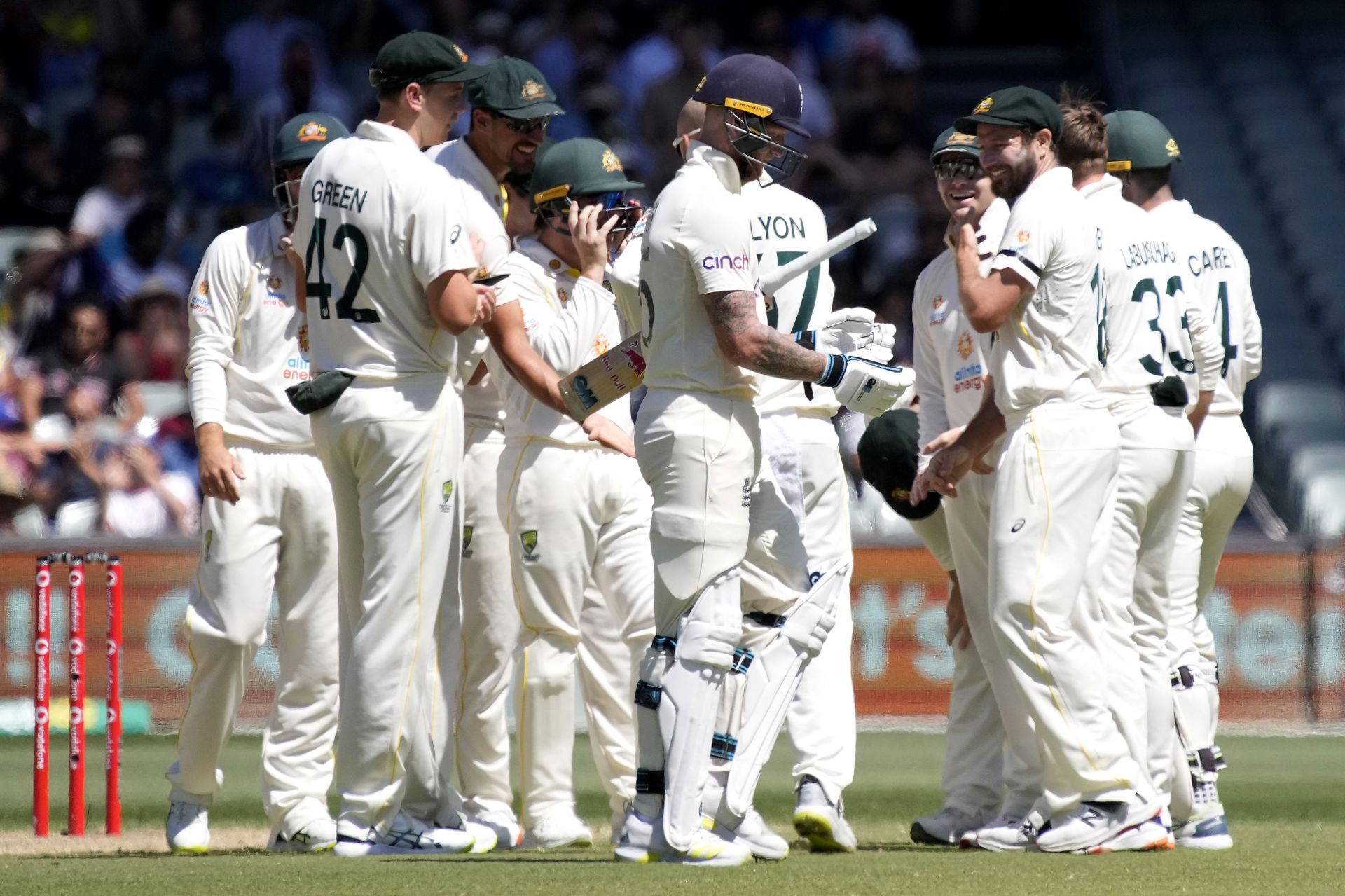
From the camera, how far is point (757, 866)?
5.22 meters

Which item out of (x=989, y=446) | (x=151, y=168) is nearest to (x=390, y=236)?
(x=989, y=446)

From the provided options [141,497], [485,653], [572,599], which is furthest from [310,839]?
[141,497]

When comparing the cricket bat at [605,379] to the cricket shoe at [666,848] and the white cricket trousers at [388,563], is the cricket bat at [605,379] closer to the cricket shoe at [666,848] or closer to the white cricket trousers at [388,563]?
the white cricket trousers at [388,563]

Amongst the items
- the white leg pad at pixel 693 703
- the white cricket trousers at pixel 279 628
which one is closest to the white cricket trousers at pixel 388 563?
the white cricket trousers at pixel 279 628

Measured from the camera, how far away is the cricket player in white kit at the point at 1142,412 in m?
6.17

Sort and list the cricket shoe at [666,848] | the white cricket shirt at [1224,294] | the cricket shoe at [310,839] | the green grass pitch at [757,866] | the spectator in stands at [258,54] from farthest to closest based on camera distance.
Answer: the spectator in stands at [258,54]
the white cricket shirt at [1224,294]
the cricket shoe at [310,839]
the cricket shoe at [666,848]
the green grass pitch at [757,866]

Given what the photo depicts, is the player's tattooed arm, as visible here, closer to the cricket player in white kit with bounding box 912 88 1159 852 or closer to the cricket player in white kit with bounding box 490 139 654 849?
the cricket player in white kit with bounding box 912 88 1159 852

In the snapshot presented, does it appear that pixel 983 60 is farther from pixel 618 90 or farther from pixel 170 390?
pixel 170 390

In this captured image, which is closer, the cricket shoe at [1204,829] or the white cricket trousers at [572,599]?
the cricket shoe at [1204,829]

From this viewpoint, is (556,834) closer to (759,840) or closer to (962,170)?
(759,840)

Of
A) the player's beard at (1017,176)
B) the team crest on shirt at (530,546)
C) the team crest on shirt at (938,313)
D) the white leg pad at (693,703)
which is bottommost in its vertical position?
the white leg pad at (693,703)

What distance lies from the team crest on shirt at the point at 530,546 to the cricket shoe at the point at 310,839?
107 cm

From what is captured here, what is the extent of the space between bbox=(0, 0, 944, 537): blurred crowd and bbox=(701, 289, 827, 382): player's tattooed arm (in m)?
6.84

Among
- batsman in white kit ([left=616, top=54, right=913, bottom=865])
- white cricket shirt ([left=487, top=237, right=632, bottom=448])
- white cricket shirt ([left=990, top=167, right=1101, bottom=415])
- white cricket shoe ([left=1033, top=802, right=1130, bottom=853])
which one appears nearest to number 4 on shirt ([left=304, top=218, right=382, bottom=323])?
white cricket shirt ([left=487, top=237, right=632, bottom=448])
